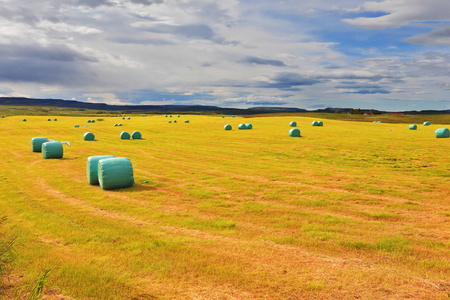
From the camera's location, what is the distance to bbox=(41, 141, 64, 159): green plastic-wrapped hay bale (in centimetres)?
2591

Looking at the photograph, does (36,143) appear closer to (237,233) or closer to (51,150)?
(51,150)

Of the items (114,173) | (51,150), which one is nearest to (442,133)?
(114,173)

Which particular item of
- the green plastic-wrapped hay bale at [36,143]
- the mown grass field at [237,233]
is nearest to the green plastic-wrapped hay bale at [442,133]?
the mown grass field at [237,233]

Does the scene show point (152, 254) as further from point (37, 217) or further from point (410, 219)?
point (410, 219)

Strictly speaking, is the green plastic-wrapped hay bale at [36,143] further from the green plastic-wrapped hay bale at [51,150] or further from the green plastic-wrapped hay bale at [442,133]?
the green plastic-wrapped hay bale at [442,133]

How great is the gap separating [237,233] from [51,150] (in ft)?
72.2

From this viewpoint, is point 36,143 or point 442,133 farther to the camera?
point 442,133

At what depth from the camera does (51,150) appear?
85.4ft

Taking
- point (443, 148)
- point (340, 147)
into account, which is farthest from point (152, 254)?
point (443, 148)

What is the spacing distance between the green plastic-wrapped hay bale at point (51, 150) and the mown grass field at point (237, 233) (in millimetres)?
5695

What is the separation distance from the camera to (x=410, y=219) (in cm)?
1128

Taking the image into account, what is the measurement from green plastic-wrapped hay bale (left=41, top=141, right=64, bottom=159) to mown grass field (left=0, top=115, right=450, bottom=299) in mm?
5695

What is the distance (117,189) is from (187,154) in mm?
12849

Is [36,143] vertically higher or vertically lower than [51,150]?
higher
